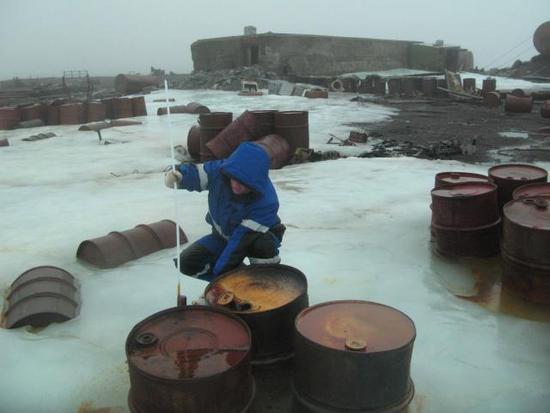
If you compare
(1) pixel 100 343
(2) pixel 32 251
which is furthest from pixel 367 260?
(2) pixel 32 251

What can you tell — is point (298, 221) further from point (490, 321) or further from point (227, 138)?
point (227, 138)

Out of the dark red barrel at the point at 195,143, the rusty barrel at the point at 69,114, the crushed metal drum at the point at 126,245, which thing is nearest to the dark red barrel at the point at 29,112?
the rusty barrel at the point at 69,114

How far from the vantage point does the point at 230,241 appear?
11.7ft

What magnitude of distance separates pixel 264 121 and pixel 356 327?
6.94m

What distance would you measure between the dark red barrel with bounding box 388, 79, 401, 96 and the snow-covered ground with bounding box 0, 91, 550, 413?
61.3 ft

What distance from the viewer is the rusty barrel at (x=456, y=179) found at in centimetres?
490

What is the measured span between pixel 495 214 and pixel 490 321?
51.1 inches

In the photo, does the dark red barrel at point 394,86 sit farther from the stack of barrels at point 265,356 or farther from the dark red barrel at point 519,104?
the stack of barrels at point 265,356

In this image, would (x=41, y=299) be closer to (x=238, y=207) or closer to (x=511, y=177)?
(x=238, y=207)

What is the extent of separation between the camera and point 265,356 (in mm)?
2945

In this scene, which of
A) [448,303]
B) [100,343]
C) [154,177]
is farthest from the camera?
[154,177]

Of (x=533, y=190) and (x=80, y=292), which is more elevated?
(x=533, y=190)

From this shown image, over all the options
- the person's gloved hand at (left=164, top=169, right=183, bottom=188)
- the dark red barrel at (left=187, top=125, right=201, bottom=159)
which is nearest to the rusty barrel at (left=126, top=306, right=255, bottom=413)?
the person's gloved hand at (left=164, top=169, right=183, bottom=188)

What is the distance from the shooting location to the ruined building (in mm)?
32688
